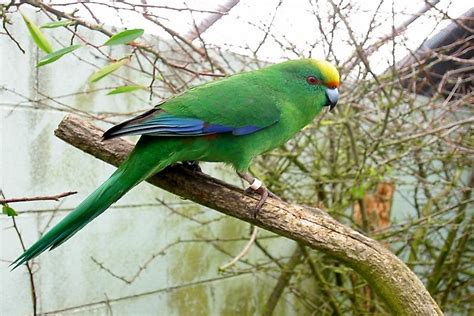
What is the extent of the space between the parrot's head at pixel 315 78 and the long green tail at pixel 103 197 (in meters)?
0.43

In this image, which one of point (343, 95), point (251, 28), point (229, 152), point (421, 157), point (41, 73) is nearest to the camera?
point (229, 152)

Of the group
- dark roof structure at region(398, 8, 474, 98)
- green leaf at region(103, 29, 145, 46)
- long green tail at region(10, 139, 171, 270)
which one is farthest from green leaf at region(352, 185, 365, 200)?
green leaf at region(103, 29, 145, 46)

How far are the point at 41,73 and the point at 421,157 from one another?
1895 millimetres

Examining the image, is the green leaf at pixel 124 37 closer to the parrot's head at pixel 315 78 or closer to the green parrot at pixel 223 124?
the green parrot at pixel 223 124

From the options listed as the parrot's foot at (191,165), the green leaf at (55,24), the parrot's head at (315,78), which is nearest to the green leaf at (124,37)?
the green leaf at (55,24)

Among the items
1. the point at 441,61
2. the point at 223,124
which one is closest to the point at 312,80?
the point at 223,124

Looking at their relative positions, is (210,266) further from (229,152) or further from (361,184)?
(229,152)

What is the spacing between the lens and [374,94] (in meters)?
2.76

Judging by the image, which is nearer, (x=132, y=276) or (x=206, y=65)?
(x=132, y=276)

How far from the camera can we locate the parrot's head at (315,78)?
4.83 feet

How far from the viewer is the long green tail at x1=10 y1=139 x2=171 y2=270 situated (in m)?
1.02

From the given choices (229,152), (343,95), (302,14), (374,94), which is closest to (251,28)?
(302,14)

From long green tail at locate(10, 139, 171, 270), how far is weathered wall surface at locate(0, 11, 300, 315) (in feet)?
2.66

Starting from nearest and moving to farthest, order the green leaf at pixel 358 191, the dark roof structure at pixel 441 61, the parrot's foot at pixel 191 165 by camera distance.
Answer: the parrot's foot at pixel 191 165 → the green leaf at pixel 358 191 → the dark roof structure at pixel 441 61
